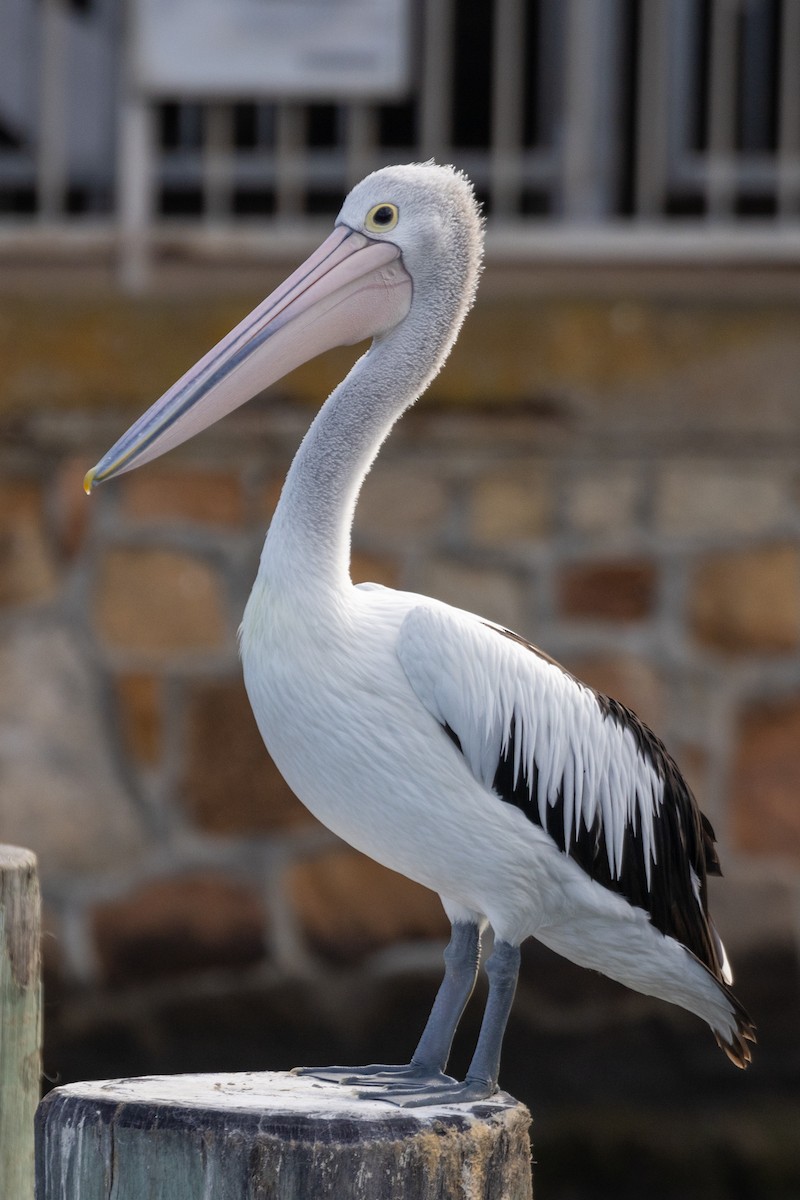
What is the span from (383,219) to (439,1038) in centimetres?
115

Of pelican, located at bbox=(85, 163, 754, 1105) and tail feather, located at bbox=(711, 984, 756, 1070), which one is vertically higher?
pelican, located at bbox=(85, 163, 754, 1105)

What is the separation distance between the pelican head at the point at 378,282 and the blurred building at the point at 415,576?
173 cm

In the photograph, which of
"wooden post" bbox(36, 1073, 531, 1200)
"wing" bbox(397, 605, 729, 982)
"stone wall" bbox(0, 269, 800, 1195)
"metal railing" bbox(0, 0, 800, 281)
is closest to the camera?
"wooden post" bbox(36, 1073, 531, 1200)

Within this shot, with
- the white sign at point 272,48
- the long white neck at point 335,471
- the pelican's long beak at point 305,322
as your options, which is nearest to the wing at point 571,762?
the long white neck at point 335,471

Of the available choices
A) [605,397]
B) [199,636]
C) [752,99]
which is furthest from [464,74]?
[199,636]

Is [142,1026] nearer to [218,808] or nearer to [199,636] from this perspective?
[218,808]

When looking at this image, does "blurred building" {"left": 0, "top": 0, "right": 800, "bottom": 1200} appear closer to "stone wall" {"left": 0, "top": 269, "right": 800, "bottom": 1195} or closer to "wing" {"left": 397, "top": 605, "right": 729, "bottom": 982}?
"stone wall" {"left": 0, "top": 269, "right": 800, "bottom": 1195}

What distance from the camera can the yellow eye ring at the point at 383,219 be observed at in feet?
8.65

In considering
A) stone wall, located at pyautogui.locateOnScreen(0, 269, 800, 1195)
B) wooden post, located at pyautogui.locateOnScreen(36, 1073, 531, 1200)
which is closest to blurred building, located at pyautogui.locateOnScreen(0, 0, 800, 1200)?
stone wall, located at pyautogui.locateOnScreen(0, 269, 800, 1195)

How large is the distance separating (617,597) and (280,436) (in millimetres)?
894

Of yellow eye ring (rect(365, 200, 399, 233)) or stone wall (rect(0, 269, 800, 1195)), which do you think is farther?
stone wall (rect(0, 269, 800, 1195))

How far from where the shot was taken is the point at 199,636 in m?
4.50

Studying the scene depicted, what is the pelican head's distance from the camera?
262 centimetres

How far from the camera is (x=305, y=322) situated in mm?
2627
